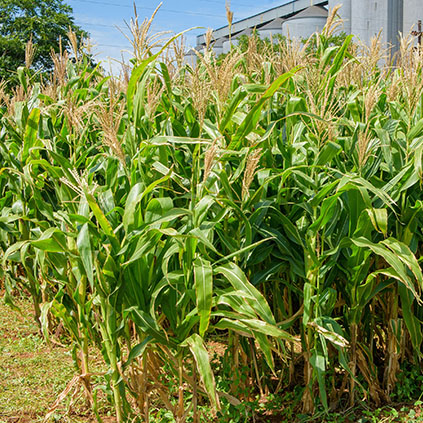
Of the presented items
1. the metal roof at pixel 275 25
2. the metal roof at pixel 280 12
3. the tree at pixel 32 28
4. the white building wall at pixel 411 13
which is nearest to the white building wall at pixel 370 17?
the white building wall at pixel 411 13

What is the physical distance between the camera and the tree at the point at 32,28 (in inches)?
998

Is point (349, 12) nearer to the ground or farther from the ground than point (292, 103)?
farther from the ground

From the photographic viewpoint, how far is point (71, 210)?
7.93 ft

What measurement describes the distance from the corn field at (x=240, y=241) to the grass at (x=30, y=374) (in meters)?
0.32

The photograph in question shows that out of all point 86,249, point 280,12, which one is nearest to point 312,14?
point 280,12

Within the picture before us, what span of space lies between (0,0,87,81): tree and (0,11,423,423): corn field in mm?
24762

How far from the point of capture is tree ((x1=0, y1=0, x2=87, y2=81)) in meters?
25.4

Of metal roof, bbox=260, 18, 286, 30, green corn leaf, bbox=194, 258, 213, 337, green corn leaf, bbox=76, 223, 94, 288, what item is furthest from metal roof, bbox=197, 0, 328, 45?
green corn leaf, bbox=194, 258, 213, 337

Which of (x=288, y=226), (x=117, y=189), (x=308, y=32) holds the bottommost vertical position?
(x=288, y=226)

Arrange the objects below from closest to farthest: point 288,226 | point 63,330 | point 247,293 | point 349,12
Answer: point 247,293, point 288,226, point 63,330, point 349,12

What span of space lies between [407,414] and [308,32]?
3462 cm

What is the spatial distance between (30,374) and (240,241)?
5.72 ft

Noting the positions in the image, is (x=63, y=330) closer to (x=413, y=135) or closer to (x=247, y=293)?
(x=247, y=293)

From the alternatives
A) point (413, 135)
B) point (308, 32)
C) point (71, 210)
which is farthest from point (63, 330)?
point (308, 32)
